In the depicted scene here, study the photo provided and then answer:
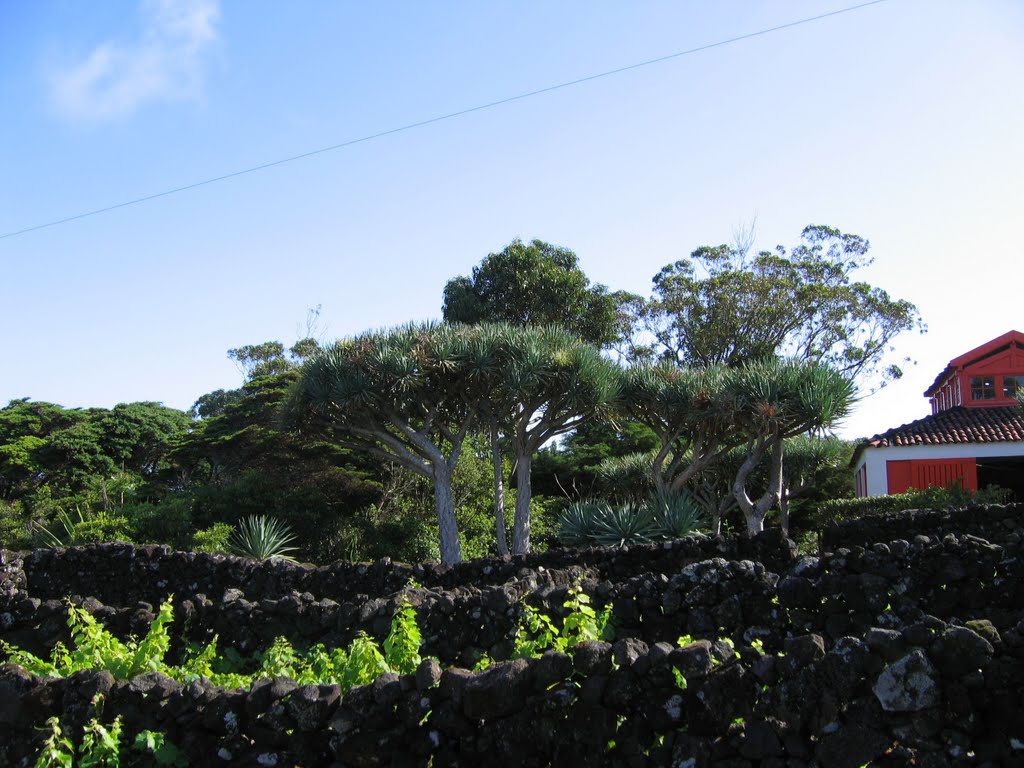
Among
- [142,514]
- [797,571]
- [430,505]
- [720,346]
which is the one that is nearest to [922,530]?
[797,571]

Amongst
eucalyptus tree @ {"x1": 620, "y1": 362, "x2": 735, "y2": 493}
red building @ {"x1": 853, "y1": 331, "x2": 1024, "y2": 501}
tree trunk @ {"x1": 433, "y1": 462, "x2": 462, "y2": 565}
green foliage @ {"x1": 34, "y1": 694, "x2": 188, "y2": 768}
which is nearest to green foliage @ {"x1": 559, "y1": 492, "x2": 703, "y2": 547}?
eucalyptus tree @ {"x1": 620, "y1": 362, "x2": 735, "y2": 493}

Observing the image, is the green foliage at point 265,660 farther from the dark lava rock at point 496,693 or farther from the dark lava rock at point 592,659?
the dark lava rock at point 592,659

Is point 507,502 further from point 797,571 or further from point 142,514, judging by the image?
point 797,571

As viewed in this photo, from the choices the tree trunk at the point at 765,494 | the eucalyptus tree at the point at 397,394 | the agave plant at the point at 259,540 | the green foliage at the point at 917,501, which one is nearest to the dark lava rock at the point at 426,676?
the agave plant at the point at 259,540

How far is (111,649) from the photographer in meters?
6.06

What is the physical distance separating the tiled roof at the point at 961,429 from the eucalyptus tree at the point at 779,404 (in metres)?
7.97

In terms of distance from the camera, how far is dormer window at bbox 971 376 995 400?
2761cm

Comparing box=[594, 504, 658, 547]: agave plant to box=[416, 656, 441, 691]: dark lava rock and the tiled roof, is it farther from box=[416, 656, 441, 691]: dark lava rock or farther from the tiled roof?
box=[416, 656, 441, 691]: dark lava rock

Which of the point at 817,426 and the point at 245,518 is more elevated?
the point at 817,426

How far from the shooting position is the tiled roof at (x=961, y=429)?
24334 mm

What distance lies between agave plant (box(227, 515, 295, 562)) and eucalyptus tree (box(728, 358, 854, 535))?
811cm

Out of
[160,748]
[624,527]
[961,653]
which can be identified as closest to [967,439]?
[624,527]

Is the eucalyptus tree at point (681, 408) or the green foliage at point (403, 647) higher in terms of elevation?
the eucalyptus tree at point (681, 408)

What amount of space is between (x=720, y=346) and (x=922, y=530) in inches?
911
